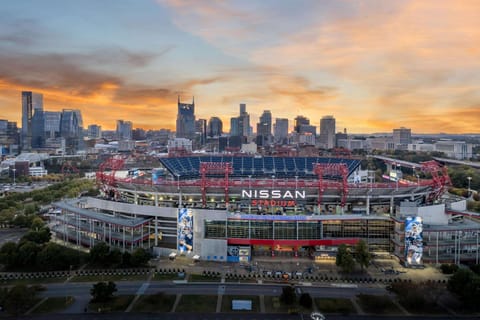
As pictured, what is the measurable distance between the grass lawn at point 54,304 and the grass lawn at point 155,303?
34.0 feet

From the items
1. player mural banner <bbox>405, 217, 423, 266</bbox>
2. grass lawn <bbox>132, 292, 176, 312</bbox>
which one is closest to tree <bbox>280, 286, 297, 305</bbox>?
grass lawn <bbox>132, 292, 176, 312</bbox>

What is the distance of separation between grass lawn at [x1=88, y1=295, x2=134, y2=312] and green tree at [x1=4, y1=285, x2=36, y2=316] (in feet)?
26.6

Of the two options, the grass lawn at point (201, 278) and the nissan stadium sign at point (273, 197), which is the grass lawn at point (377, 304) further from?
the nissan stadium sign at point (273, 197)

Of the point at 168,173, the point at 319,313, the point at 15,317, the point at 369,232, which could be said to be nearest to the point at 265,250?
the point at 369,232

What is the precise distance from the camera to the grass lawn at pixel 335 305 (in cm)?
4897

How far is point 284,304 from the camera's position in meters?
50.7

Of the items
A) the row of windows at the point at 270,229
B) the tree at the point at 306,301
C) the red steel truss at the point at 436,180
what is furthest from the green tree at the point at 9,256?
the red steel truss at the point at 436,180

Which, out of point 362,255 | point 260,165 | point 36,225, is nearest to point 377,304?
point 362,255

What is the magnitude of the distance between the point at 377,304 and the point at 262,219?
1114 inches

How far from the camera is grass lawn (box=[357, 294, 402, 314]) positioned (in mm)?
48969

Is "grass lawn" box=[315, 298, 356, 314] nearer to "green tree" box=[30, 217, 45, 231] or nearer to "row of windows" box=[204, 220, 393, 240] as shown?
"row of windows" box=[204, 220, 393, 240]

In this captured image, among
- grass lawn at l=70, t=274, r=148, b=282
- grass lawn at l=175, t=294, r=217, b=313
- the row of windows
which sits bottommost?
grass lawn at l=175, t=294, r=217, b=313

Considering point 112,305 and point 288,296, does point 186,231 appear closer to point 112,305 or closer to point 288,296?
point 112,305

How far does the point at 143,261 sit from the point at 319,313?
34218mm
